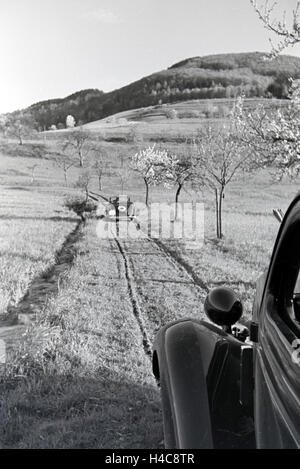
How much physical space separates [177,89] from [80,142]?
152 inches

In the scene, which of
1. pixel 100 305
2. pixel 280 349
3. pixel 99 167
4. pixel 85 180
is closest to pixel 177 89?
pixel 99 167

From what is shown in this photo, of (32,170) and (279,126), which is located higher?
(279,126)

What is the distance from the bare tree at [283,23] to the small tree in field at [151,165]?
8842 millimetres

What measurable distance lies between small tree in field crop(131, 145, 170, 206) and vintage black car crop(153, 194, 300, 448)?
14.3 m

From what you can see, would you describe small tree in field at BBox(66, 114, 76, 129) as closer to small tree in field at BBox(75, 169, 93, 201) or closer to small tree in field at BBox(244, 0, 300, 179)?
small tree in field at BBox(75, 169, 93, 201)

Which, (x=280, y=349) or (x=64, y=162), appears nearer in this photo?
(x=280, y=349)

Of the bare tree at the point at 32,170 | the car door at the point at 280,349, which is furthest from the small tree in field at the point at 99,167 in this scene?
the car door at the point at 280,349

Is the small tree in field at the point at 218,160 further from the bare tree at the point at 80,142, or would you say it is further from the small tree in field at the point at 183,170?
the bare tree at the point at 80,142

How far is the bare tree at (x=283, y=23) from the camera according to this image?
7090mm

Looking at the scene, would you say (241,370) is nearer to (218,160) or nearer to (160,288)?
(160,288)

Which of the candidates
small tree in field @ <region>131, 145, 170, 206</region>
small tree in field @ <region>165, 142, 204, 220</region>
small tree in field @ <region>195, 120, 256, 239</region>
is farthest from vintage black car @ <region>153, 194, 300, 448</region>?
small tree in field @ <region>131, 145, 170, 206</region>

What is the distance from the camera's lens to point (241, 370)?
5.11 feet

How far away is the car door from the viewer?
1113 mm

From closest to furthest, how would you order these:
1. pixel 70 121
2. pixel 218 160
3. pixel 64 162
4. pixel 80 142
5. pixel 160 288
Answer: pixel 160 288 → pixel 218 160 → pixel 70 121 → pixel 80 142 → pixel 64 162
